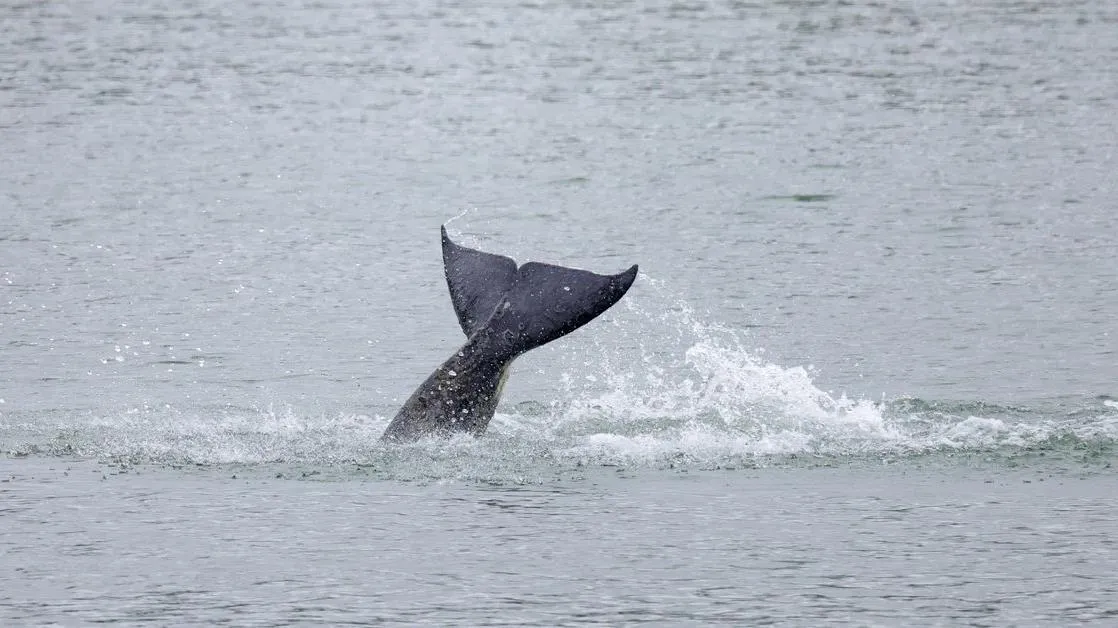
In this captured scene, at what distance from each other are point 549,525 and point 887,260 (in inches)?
463

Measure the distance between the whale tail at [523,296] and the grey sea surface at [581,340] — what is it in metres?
0.90

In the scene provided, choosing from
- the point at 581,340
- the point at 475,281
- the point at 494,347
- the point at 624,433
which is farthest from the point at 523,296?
the point at 581,340

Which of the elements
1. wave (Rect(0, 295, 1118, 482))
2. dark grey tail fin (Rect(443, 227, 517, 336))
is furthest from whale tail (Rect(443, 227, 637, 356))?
wave (Rect(0, 295, 1118, 482))

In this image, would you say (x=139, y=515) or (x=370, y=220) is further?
(x=370, y=220)

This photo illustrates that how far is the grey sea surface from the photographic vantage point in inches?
498

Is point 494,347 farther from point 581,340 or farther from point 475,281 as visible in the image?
point 581,340

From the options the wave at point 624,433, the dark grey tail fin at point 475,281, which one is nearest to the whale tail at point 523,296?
the dark grey tail fin at point 475,281

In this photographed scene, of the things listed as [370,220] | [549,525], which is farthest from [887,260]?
[549,525]

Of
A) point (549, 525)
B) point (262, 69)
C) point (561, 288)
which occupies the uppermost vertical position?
point (262, 69)

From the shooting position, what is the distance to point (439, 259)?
2508 centimetres

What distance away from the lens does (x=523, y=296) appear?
49.9 feet

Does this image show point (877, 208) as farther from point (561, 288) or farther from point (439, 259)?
point (561, 288)

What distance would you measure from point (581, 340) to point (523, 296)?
5.78m

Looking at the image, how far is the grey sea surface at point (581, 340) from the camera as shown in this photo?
41.5ft
